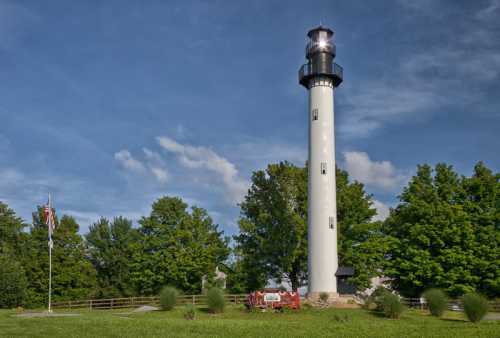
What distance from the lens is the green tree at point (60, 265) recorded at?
55.5 metres

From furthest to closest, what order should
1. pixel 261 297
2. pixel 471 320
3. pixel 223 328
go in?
1. pixel 261 297
2. pixel 471 320
3. pixel 223 328

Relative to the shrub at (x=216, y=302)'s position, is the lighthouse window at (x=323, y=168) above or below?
above

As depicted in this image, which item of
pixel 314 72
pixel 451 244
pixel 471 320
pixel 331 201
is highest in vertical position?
pixel 314 72

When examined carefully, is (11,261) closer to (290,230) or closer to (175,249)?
(175,249)

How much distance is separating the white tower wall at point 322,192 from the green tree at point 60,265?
27641 millimetres

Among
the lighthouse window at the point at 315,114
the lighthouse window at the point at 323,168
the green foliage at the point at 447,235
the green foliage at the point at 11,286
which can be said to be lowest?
the green foliage at the point at 11,286

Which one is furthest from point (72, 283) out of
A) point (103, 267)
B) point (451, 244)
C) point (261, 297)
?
point (451, 244)

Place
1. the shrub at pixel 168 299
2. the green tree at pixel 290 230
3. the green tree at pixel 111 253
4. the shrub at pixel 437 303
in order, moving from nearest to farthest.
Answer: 1. the shrub at pixel 437 303
2. the shrub at pixel 168 299
3. the green tree at pixel 290 230
4. the green tree at pixel 111 253

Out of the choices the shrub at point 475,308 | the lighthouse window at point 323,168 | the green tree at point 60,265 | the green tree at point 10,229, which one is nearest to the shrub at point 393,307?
the shrub at point 475,308

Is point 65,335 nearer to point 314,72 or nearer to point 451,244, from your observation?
point 314,72

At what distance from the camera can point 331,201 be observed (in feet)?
133

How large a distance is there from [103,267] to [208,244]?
16257mm

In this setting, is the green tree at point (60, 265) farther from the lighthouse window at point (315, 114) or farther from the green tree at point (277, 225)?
the lighthouse window at point (315, 114)

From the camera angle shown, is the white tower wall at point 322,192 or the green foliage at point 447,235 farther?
the green foliage at point 447,235
